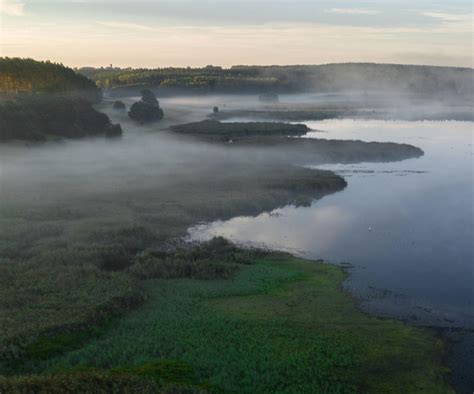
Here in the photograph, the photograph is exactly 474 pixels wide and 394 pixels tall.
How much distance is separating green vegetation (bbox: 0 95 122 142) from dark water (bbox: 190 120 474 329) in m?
A: 35.5

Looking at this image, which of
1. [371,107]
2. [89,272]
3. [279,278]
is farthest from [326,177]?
[371,107]

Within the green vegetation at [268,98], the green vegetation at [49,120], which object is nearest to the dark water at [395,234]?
the green vegetation at [49,120]

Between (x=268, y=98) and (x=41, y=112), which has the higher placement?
(x=268, y=98)

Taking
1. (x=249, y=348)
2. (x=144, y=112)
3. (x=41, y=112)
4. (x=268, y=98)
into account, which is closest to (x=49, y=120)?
(x=41, y=112)

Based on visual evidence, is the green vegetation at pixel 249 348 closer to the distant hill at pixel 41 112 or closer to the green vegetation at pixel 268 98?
the distant hill at pixel 41 112

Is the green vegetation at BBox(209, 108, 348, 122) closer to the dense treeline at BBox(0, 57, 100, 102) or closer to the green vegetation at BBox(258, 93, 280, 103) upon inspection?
the dense treeline at BBox(0, 57, 100, 102)

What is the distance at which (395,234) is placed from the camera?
37656mm

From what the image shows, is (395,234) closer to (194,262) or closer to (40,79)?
(194,262)

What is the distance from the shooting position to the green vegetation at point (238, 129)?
3497 inches

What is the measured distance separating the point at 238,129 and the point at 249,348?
7115cm

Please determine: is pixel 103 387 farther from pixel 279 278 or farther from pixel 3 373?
pixel 279 278

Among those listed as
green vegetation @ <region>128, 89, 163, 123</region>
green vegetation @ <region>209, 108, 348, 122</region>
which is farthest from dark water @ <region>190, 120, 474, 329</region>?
green vegetation @ <region>209, 108, 348, 122</region>

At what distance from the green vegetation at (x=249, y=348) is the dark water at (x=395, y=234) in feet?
8.54

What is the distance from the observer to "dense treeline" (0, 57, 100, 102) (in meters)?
104
